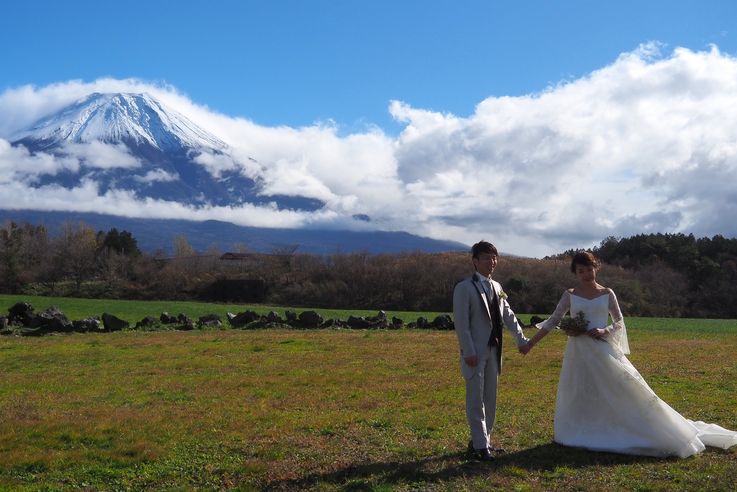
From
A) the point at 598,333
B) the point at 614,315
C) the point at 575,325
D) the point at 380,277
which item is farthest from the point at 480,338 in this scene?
the point at 380,277

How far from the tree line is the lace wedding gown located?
5610cm

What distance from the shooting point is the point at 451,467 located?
803 cm

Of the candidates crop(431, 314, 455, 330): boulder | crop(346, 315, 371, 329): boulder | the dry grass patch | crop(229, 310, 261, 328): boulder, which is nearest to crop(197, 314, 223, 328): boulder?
crop(229, 310, 261, 328): boulder

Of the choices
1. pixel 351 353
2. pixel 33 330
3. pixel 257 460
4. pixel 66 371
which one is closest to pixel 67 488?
pixel 257 460

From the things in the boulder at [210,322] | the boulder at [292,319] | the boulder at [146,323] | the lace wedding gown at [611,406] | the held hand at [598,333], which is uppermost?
the held hand at [598,333]

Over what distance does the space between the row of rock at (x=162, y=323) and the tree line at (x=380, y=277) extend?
31.1 m

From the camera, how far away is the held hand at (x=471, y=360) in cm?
823

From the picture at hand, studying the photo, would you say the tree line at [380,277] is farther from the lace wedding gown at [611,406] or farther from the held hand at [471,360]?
the held hand at [471,360]

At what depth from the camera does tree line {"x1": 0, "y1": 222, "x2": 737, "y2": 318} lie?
7012 cm

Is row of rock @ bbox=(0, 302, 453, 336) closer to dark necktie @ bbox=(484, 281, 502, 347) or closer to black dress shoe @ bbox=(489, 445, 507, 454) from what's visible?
black dress shoe @ bbox=(489, 445, 507, 454)

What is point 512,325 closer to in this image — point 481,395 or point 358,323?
point 481,395

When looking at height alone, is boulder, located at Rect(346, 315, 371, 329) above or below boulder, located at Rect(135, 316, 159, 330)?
above

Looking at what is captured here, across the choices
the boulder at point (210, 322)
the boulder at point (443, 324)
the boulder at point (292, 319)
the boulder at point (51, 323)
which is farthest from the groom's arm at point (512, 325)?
the boulder at point (443, 324)

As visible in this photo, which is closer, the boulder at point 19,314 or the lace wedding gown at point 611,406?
the lace wedding gown at point 611,406
